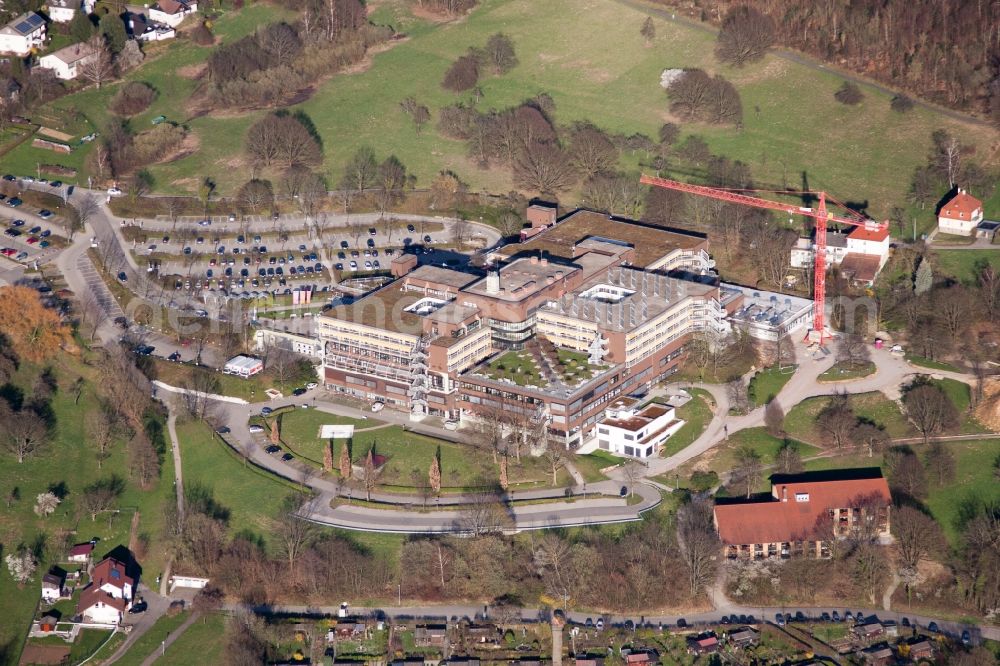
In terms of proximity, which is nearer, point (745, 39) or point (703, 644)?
point (703, 644)

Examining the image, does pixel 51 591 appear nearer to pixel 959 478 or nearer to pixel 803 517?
pixel 803 517

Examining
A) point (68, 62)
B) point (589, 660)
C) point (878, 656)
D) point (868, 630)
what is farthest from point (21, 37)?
point (878, 656)

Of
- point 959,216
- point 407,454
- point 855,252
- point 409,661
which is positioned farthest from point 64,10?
point 409,661

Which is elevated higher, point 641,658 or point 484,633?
point 484,633

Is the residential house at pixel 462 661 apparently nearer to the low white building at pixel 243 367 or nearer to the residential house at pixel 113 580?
the residential house at pixel 113 580

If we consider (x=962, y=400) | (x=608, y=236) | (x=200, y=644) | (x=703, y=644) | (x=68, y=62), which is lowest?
(x=703, y=644)

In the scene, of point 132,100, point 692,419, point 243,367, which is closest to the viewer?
point 692,419

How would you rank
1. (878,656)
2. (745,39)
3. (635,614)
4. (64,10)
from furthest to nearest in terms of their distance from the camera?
(64,10)
(745,39)
(635,614)
(878,656)

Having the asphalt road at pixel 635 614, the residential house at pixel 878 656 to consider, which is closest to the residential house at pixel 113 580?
the asphalt road at pixel 635 614
